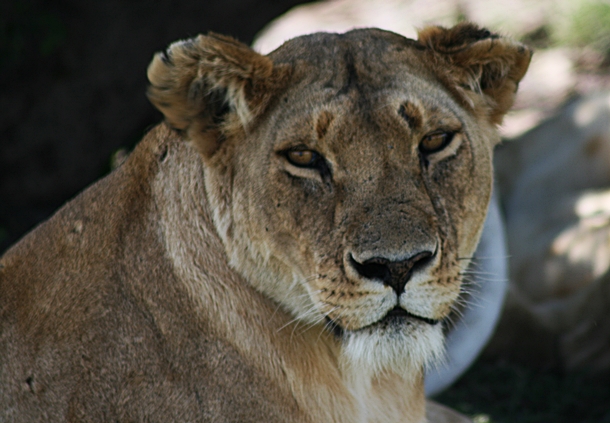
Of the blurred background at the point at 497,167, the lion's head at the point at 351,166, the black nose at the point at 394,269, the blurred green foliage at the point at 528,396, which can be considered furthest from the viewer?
the blurred background at the point at 497,167

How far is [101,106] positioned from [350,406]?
4.66 metres

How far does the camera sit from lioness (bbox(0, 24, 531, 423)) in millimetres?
2439

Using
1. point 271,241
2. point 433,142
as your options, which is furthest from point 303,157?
point 433,142

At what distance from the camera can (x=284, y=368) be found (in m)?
2.63

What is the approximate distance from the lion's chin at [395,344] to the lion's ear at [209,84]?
802 millimetres

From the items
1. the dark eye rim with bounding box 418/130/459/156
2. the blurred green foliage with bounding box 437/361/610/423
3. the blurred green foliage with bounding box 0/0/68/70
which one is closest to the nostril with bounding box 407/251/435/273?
the dark eye rim with bounding box 418/130/459/156

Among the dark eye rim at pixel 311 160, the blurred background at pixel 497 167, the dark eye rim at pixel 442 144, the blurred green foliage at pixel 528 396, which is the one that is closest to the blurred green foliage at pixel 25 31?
the blurred background at pixel 497 167

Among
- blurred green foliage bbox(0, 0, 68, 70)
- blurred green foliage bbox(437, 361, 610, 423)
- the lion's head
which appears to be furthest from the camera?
blurred green foliage bbox(0, 0, 68, 70)

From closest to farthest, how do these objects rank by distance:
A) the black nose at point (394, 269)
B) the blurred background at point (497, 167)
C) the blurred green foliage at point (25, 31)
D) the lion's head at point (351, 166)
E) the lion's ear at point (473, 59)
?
the black nose at point (394, 269)
the lion's head at point (351, 166)
the lion's ear at point (473, 59)
the blurred background at point (497, 167)
the blurred green foliage at point (25, 31)

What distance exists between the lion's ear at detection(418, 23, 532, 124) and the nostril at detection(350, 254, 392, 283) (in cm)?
77

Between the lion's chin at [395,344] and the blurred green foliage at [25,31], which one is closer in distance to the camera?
the lion's chin at [395,344]

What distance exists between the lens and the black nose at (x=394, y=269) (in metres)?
2.28

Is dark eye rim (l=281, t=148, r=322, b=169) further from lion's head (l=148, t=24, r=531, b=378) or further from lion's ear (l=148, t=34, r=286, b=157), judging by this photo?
lion's ear (l=148, t=34, r=286, b=157)

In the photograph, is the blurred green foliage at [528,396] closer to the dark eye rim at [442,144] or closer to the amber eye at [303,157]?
the dark eye rim at [442,144]
